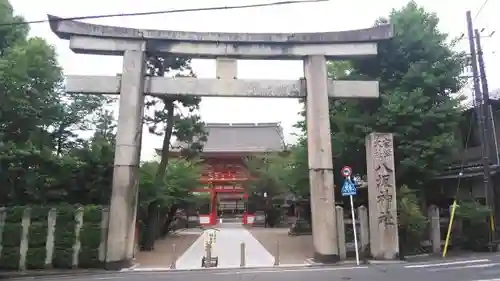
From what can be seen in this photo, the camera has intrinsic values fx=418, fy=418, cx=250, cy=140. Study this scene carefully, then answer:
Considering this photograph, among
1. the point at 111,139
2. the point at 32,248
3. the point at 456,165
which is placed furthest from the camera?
the point at 456,165

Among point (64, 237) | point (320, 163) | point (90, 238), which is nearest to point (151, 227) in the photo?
point (90, 238)

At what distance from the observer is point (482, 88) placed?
1709 centimetres

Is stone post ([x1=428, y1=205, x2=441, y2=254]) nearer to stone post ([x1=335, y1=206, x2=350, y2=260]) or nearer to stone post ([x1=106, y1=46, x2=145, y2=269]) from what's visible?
stone post ([x1=335, y1=206, x2=350, y2=260])

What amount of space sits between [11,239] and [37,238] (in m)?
0.78

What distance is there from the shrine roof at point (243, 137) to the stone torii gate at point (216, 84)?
26622 mm

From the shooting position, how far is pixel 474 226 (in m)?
15.9

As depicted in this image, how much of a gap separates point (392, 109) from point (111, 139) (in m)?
11.8

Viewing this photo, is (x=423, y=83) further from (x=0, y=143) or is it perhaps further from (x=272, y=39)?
(x=0, y=143)

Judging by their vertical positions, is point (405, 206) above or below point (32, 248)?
above

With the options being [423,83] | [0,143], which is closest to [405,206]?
[423,83]

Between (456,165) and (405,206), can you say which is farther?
(456,165)

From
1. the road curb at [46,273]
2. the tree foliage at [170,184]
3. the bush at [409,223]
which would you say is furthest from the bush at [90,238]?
the bush at [409,223]

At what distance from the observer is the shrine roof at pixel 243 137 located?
42656 mm

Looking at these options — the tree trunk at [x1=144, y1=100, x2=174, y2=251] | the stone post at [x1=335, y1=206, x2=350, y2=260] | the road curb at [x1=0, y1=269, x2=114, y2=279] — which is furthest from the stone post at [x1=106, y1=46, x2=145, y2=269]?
the stone post at [x1=335, y1=206, x2=350, y2=260]
